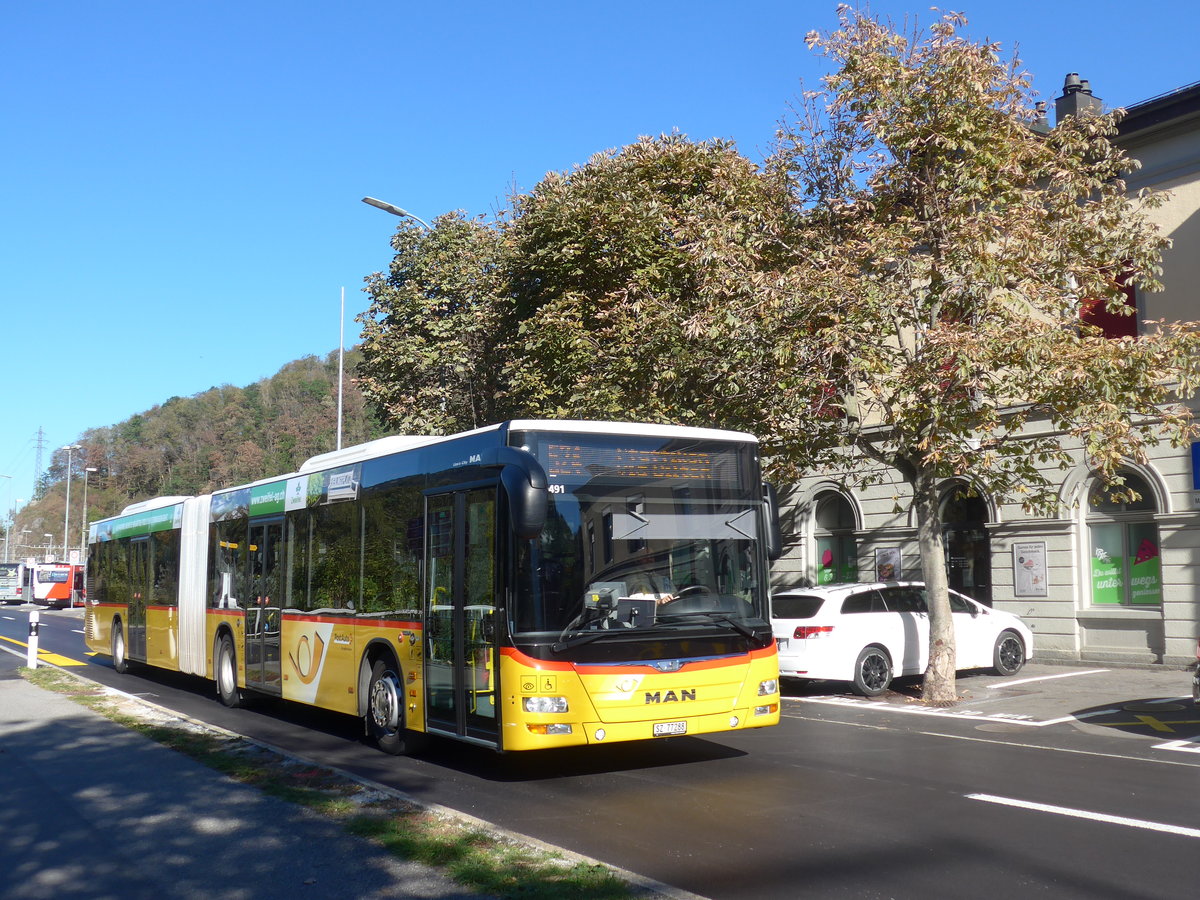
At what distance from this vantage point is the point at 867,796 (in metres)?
8.66

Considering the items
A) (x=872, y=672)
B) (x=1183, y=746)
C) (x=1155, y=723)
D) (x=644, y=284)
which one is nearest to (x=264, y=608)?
(x=644, y=284)

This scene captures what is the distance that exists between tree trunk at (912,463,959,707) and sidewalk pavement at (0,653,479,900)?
31.7 ft

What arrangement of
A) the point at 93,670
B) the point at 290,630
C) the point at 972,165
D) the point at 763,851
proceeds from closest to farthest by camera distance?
1. the point at 763,851
2. the point at 290,630
3. the point at 972,165
4. the point at 93,670

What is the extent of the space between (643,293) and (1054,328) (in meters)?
7.19

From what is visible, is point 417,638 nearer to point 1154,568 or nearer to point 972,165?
point 972,165

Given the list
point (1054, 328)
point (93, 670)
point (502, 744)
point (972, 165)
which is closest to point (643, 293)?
point (972, 165)

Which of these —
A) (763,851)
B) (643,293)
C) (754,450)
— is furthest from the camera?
(643,293)

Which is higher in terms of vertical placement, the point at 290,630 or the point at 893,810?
the point at 290,630

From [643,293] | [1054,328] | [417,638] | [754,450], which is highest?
[643,293]

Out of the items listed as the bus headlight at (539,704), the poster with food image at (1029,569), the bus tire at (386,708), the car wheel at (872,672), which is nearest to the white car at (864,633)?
the car wheel at (872,672)

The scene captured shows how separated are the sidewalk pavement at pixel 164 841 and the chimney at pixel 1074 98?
21.0 meters

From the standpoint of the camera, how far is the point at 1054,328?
44.7 ft

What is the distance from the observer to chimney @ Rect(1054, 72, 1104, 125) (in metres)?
22.8

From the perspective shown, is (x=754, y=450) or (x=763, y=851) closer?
(x=763, y=851)
